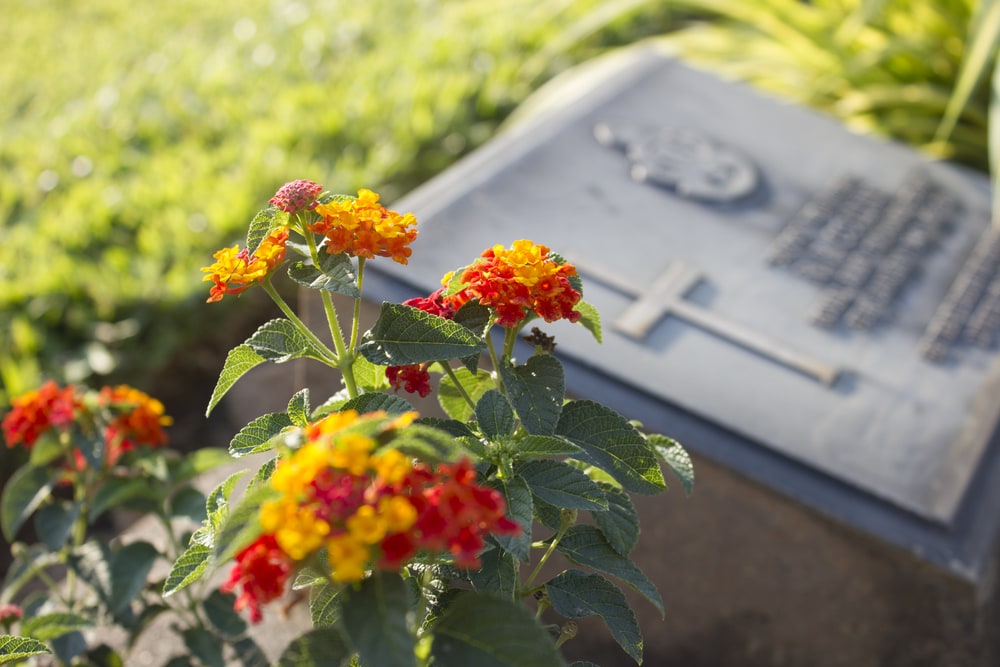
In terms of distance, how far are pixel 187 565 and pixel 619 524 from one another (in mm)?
394

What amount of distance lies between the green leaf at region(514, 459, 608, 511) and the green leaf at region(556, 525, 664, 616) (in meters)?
0.08

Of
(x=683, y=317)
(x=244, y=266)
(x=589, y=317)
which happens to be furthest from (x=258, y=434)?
(x=683, y=317)

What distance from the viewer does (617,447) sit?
997 mm

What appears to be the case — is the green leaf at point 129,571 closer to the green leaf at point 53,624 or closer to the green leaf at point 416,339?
the green leaf at point 53,624

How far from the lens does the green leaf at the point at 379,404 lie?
90 centimetres

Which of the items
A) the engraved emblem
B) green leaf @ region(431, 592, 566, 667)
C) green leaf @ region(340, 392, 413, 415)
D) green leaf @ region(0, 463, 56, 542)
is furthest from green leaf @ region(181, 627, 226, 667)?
the engraved emblem

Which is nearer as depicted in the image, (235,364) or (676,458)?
(235,364)

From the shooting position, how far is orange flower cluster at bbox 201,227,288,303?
36.7 inches

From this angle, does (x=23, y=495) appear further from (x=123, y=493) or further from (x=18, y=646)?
(x=18, y=646)

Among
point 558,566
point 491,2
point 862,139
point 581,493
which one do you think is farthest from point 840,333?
point 491,2

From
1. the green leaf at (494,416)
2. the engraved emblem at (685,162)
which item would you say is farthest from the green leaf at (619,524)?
the engraved emblem at (685,162)

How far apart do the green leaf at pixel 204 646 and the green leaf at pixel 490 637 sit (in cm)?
68

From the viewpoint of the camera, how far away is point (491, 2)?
3.74 metres

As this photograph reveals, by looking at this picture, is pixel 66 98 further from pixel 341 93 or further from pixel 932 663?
pixel 932 663
